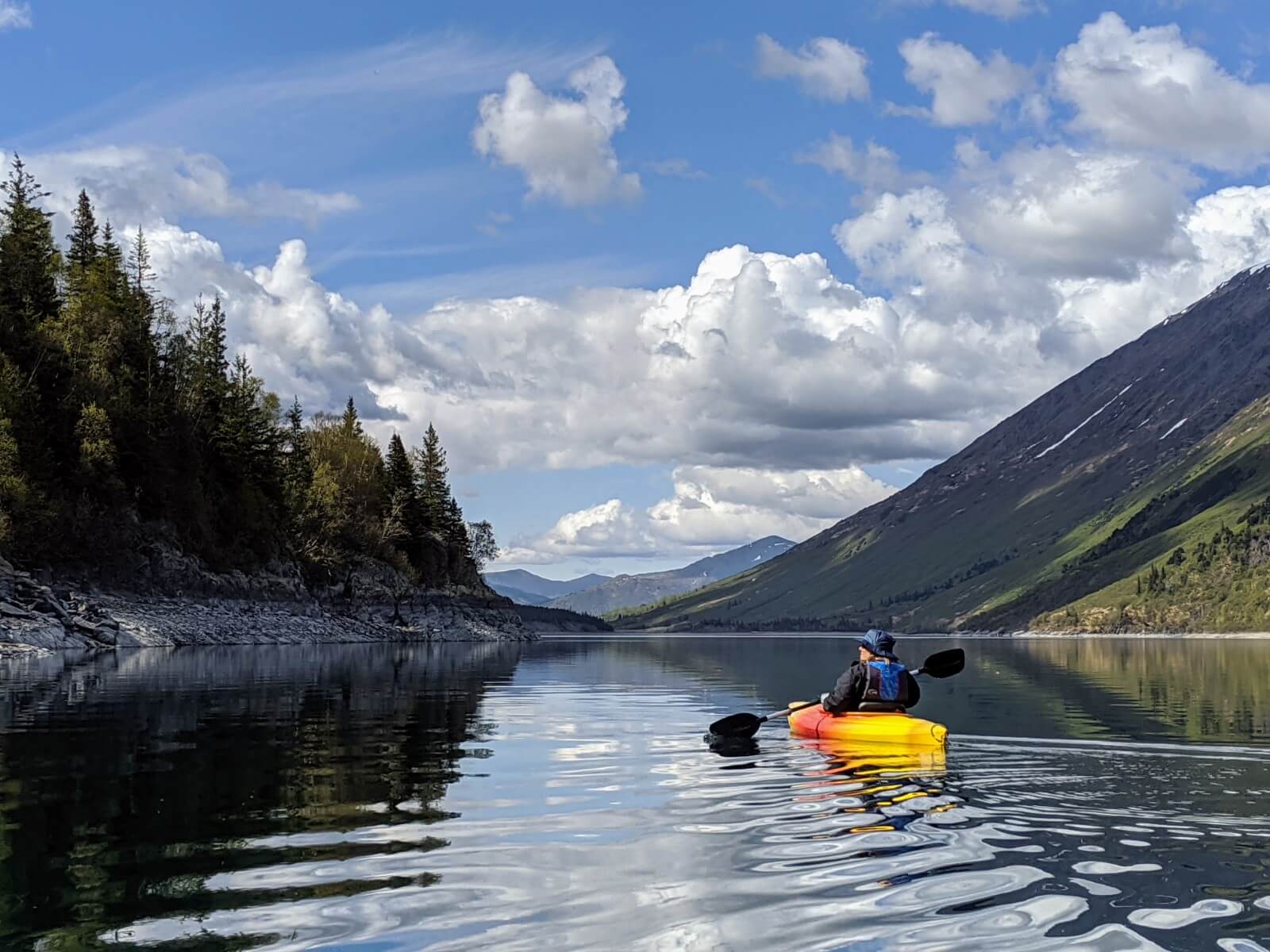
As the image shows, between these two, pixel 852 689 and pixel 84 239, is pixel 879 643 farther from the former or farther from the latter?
pixel 84 239

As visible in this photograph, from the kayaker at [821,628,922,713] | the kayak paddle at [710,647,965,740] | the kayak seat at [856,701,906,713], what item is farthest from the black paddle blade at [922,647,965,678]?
the kayak seat at [856,701,906,713]

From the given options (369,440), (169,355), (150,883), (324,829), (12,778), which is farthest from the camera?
(369,440)

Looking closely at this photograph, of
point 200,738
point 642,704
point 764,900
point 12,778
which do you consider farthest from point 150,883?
point 642,704

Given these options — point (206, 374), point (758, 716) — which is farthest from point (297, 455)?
point (758, 716)

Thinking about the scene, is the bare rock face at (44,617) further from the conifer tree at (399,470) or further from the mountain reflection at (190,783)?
the conifer tree at (399,470)

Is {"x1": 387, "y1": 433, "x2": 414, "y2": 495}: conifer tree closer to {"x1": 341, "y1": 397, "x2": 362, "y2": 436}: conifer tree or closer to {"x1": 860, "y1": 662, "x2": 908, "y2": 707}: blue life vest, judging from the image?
{"x1": 341, "y1": 397, "x2": 362, "y2": 436}: conifer tree

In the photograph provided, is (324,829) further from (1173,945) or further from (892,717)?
(892,717)

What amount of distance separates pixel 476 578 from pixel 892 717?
576 feet

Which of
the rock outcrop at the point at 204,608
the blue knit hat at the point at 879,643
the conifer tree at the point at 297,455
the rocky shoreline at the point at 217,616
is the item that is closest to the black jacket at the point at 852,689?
the blue knit hat at the point at 879,643

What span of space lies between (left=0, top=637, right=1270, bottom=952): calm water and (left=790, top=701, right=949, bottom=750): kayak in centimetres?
73

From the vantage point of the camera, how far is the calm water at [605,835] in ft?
38.9

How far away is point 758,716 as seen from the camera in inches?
1235

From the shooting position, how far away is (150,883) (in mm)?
13719

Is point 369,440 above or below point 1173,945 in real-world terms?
above
